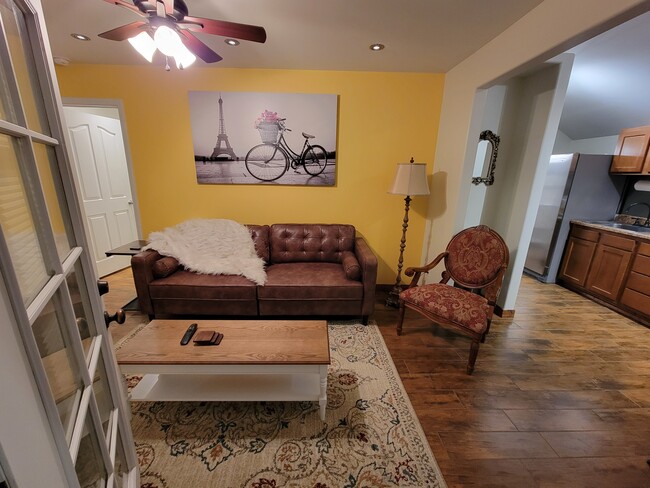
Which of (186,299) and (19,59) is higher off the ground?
(19,59)

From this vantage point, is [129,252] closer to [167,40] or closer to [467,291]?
[167,40]

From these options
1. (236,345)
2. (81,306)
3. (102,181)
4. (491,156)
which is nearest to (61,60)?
(102,181)

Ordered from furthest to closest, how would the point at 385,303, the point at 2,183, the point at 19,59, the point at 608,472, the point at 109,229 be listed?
the point at 109,229
the point at 385,303
the point at 608,472
the point at 19,59
the point at 2,183

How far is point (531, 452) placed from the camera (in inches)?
55.2

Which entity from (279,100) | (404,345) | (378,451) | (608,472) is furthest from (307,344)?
(279,100)

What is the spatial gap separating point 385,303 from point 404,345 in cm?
74

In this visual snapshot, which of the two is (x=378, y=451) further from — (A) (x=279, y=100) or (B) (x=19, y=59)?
(A) (x=279, y=100)

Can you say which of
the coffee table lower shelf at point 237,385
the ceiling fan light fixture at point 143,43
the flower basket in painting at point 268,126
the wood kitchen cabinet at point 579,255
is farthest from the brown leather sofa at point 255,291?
the wood kitchen cabinet at point 579,255

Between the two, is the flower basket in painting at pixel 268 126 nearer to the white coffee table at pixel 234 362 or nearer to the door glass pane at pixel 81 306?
the white coffee table at pixel 234 362

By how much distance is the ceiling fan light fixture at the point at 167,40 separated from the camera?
4.35 feet

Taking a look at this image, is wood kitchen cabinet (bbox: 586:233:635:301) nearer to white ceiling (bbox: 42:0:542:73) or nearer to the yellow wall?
the yellow wall

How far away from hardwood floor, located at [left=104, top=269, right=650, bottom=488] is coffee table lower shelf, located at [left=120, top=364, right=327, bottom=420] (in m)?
0.72

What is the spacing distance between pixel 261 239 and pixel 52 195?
218cm

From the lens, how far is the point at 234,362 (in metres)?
1.38
